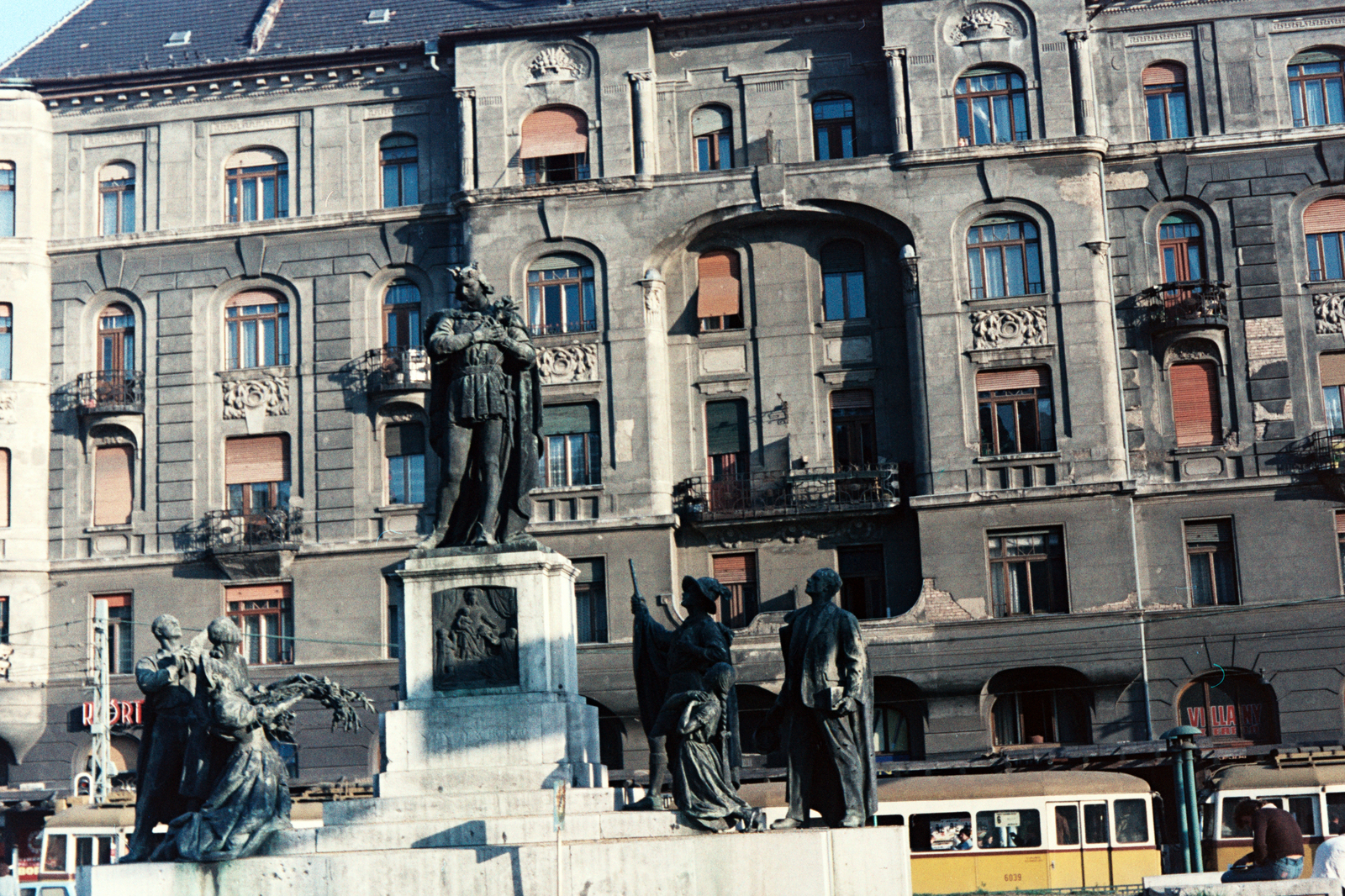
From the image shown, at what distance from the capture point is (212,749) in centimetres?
1435

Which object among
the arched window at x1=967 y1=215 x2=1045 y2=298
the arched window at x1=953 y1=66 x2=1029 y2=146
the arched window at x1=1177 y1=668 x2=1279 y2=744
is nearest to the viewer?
the arched window at x1=1177 y1=668 x2=1279 y2=744

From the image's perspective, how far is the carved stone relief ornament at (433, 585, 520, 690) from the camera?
1462 centimetres

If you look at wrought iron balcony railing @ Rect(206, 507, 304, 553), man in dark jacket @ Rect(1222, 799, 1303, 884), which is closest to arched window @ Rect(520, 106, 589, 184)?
wrought iron balcony railing @ Rect(206, 507, 304, 553)

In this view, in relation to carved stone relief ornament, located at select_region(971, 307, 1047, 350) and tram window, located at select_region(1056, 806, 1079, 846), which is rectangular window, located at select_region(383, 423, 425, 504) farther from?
tram window, located at select_region(1056, 806, 1079, 846)

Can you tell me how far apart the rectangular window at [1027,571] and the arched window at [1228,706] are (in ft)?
11.2

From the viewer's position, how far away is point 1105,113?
38.6 m

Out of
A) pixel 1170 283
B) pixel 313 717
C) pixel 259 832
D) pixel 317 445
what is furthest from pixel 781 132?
pixel 259 832

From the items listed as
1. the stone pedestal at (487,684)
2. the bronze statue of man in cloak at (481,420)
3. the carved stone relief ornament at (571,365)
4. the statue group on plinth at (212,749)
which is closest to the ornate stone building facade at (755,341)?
the carved stone relief ornament at (571,365)

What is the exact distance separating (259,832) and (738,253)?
27.1 meters

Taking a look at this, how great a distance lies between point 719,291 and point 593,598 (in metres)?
7.69

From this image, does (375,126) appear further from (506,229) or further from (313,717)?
(313,717)

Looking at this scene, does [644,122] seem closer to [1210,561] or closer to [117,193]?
[117,193]

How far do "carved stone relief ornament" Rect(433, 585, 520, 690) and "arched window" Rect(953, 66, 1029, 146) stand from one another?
2593cm

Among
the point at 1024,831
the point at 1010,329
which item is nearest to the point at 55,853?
the point at 1024,831
